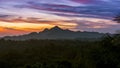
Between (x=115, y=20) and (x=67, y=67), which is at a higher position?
(x=115, y=20)

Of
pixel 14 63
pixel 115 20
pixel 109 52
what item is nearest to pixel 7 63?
pixel 14 63

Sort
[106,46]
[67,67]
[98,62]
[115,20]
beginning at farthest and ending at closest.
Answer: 1. [115,20]
2. [106,46]
3. [98,62]
4. [67,67]

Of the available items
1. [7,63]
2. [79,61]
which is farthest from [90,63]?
[7,63]

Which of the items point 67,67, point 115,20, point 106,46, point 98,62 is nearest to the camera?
point 67,67

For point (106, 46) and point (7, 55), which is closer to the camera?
point (106, 46)

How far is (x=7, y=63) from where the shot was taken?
26062 millimetres

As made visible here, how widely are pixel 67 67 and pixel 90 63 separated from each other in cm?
171

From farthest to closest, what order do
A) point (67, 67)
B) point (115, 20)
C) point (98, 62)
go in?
point (115, 20) < point (98, 62) < point (67, 67)

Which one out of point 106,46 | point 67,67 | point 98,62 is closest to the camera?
point 67,67

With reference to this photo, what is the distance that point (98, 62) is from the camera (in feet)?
79.5

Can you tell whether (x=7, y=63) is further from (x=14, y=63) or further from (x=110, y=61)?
Answer: (x=110, y=61)

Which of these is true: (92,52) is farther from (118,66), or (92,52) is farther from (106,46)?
(118,66)

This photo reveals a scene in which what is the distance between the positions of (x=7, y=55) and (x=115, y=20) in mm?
9314

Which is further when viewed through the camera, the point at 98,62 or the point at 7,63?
the point at 7,63
